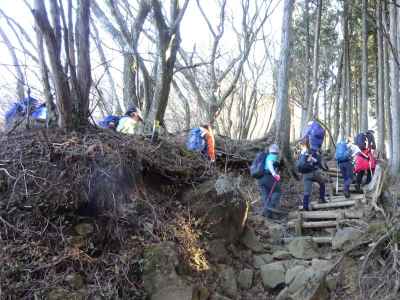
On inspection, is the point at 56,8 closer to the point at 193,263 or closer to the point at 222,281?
the point at 193,263

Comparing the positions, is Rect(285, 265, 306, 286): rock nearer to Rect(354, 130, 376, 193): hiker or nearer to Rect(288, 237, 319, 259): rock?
Rect(288, 237, 319, 259): rock

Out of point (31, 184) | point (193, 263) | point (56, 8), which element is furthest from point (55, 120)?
point (193, 263)

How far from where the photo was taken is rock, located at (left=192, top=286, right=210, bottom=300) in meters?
5.45

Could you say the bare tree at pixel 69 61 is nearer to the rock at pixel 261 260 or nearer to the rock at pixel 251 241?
the rock at pixel 251 241

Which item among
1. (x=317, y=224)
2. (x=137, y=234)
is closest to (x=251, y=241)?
(x=317, y=224)

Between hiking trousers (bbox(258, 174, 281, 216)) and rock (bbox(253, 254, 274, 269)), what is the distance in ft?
6.25

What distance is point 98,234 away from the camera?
5.62 meters

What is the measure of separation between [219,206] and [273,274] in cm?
148

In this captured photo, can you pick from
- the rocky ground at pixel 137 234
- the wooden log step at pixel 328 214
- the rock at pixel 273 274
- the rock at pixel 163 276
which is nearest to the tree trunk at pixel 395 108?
the wooden log step at pixel 328 214

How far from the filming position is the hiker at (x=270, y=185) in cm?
909

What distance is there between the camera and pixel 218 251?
22.1 feet

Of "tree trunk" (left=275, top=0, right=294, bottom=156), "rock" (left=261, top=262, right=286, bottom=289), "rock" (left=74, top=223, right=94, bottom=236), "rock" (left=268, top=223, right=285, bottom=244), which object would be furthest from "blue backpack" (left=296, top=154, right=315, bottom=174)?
"rock" (left=74, top=223, right=94, bottom=236)

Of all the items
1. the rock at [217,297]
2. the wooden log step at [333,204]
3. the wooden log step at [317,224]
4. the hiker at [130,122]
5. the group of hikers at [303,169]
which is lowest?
the rock at [217,297]

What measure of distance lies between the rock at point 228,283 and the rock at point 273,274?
0.62m
